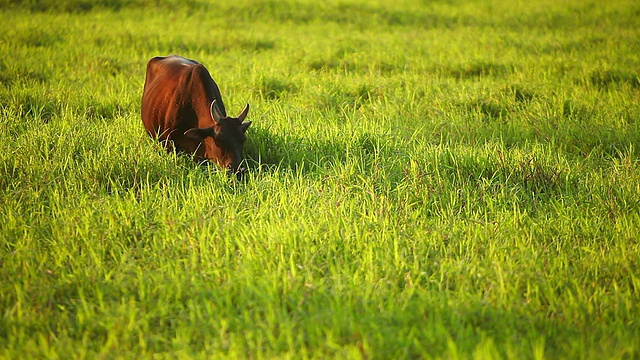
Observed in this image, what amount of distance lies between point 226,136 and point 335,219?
4.28 feet

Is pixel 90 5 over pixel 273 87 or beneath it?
over

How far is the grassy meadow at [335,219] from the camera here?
2652 millimetres

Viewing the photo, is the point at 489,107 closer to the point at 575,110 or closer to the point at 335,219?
the point at 575,110

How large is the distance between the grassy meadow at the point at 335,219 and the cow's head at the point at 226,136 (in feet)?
0.47

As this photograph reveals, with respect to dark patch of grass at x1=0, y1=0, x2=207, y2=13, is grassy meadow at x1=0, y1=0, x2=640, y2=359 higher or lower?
lower

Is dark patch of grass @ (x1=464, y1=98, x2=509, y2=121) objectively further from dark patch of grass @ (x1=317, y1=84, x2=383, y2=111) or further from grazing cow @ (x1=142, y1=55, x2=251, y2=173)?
grazing cow @ (x1=142, y1=55, x2=251, y2=173)

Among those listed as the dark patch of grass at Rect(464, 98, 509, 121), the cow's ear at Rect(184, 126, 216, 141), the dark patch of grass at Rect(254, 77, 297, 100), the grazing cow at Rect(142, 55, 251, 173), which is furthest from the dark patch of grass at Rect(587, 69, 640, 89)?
the cow's ear at Rect(184, 126, 216, 141)

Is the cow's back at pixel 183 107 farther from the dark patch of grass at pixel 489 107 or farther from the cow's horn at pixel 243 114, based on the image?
the dark patch of grass at pixel 489 107

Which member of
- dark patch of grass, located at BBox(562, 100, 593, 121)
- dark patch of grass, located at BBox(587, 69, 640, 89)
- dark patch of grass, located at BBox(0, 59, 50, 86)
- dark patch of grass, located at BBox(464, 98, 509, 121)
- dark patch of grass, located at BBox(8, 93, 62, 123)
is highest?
dark patch of grass, located at BBox(587, 69, 640, 89)

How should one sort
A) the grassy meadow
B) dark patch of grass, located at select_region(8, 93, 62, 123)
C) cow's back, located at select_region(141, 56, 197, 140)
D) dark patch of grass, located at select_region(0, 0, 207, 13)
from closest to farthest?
the grassy meadow → cow's back, located at select_region(141, 56, 197, 140) → dark patch of grass, located at select_region(8, 93, 62, 123) → dark patch of grass, located at select_region(0, 0, 207, 13)

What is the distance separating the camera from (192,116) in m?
5.14

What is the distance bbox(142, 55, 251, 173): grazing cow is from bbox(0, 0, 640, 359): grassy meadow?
0.17 meters

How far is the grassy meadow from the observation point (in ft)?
8.70

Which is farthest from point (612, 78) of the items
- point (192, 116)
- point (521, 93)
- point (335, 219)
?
point (335, 219)
